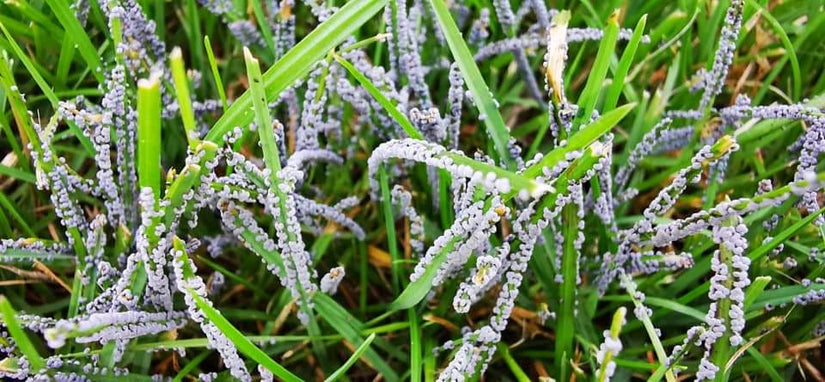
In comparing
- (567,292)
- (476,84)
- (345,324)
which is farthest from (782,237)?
(345,324)

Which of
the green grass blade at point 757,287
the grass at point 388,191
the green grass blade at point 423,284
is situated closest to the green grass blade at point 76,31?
the grass at point 388,191

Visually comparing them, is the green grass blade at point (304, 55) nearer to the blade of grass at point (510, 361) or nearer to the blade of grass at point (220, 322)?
the blade of grass at point (220, 322)

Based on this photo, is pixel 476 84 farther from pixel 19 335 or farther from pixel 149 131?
pixel 19 335

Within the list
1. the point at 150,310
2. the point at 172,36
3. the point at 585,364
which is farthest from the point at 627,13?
the point at 150,310

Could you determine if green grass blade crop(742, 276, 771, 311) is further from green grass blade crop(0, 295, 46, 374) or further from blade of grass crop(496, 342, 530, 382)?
green grass blade crop(0, 295, 46, 374)

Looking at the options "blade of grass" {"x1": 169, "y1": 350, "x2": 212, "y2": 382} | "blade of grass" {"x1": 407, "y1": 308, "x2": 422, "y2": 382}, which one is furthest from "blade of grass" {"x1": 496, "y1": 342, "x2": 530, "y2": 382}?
"blade of grass" {"x1": 169, "y1": 350, "x2": 212, "y2": 382}

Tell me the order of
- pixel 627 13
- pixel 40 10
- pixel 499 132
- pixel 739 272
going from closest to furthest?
1. pixel 739 272
2. pixel 499 132
3. pixel 40 10
4. pixel 627 13

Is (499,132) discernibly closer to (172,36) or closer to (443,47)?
(443,47)
